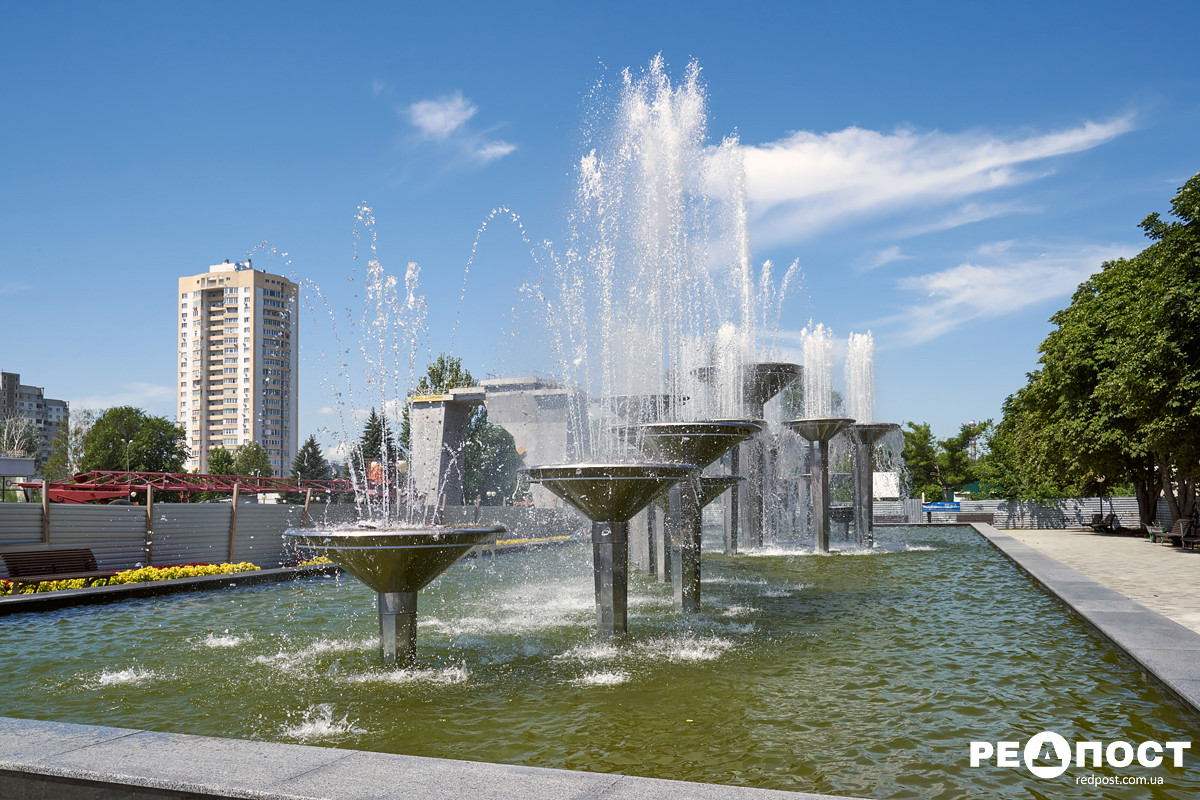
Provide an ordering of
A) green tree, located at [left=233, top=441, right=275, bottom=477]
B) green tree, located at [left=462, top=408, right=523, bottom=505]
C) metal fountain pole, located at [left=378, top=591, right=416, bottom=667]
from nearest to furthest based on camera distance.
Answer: metal fountain pole, located at [left=378, top=591, right=416, bottom=667], green tree, located at [left=462, top=408, right=523, bottom=505], green tree, located at [left=233, top=441, right=275, bottom=477]

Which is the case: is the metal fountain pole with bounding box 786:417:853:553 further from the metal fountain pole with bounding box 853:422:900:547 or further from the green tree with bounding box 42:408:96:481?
the green tree with bounding box 42:408:96:481

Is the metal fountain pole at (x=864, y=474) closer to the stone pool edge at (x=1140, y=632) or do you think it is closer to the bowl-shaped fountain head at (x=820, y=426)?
the bowl-shaped fountain head at (x=820, y=426)

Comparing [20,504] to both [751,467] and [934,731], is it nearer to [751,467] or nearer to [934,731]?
[934,731]

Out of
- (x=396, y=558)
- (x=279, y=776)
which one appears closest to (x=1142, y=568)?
(x=396, y=558)

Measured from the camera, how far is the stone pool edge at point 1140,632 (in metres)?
Answer: 5.91

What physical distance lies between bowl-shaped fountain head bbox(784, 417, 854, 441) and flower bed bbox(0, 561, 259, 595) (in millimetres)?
11939

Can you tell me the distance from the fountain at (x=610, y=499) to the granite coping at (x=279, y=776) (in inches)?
159

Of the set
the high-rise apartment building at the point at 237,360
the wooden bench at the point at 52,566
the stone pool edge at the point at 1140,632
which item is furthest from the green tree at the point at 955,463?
the high-rise apartment building at the point at 237,360

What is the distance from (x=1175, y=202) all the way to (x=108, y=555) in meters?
22.2

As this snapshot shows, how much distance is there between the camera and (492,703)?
5.95m

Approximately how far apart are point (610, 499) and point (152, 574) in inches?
333

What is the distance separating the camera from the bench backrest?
38.6 feet

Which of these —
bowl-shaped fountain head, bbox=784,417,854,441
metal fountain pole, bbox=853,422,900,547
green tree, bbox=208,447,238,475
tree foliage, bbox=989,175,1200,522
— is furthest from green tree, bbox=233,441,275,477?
bowl-shaped fountain head, bbox=784,417,854,441

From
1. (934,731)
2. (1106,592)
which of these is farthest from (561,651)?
(1106,592)
